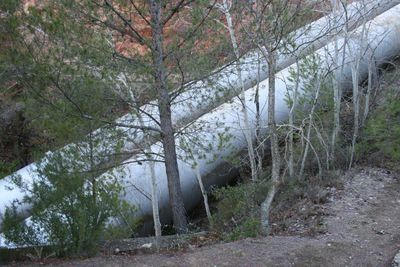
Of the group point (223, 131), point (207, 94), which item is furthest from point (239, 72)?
point (223, 131)

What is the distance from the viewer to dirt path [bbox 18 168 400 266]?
6.66 m

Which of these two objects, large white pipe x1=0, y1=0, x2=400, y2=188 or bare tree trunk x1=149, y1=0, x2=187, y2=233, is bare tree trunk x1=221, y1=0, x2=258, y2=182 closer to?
large white pipe x1=0, y1=0, x2=400, y2=188

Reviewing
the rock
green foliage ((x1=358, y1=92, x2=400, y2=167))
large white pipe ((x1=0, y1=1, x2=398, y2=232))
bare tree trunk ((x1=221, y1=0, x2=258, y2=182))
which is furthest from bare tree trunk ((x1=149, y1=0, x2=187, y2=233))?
the rock

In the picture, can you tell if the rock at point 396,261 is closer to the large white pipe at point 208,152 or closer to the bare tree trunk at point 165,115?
the large white pipe at point 208,152

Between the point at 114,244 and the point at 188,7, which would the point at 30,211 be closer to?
the point at 114,244

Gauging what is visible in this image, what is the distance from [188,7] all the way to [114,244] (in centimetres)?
383

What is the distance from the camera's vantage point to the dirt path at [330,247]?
6.66 m

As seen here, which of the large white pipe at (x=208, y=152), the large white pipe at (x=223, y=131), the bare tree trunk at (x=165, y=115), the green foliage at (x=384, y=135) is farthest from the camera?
the large white pipe at (x=223, y=131)

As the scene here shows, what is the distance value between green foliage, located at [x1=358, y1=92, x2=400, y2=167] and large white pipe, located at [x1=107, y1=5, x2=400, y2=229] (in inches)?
39.8

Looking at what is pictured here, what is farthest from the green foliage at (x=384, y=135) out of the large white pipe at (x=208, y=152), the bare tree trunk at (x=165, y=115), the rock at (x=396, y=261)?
the bare tree trunk at (x=165, y=115)

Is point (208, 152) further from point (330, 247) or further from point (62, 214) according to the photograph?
point (62, 214)

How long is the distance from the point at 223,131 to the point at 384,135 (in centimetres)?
270

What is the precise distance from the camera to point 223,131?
10.3m

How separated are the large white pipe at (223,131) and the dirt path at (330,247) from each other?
235 centimetres
